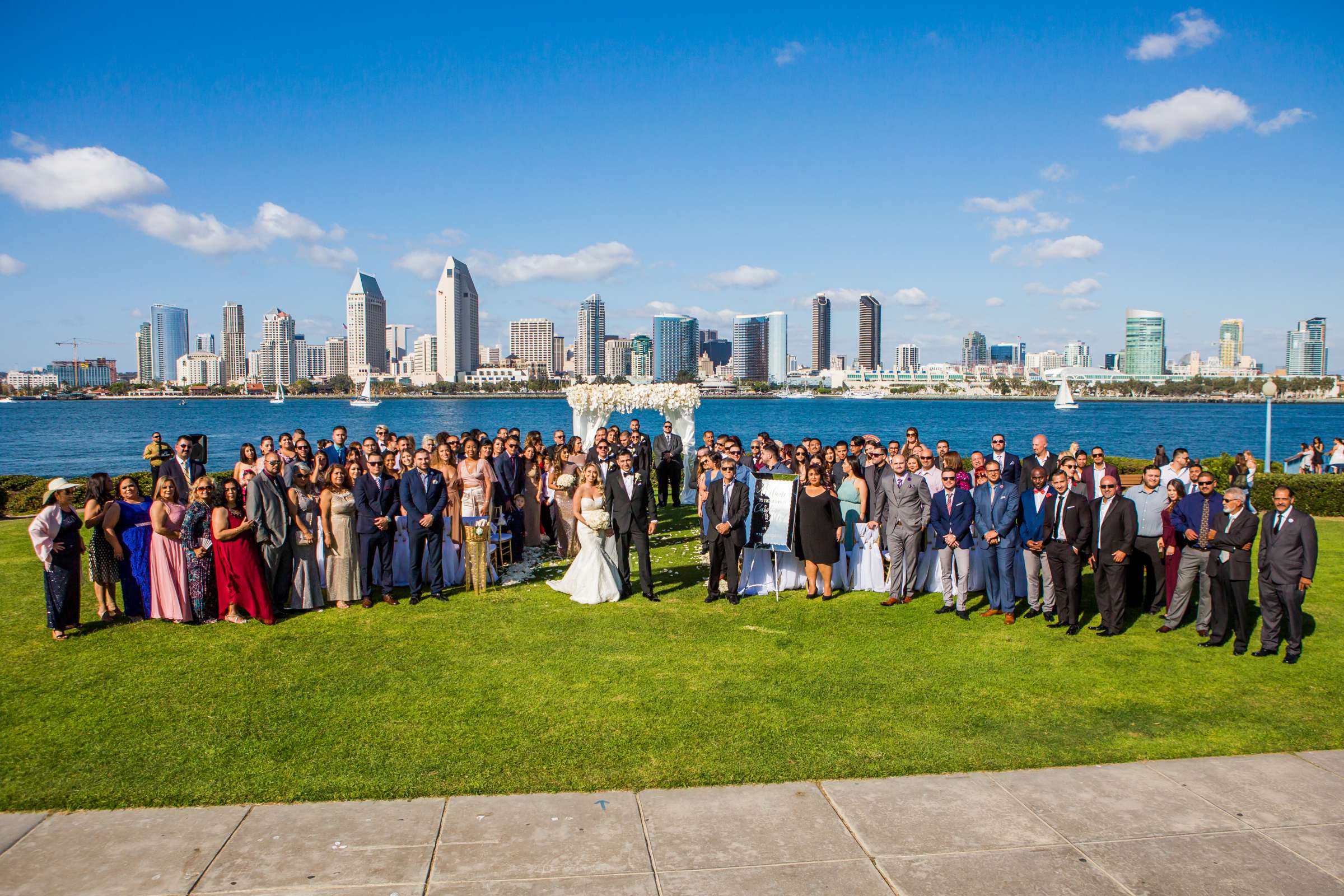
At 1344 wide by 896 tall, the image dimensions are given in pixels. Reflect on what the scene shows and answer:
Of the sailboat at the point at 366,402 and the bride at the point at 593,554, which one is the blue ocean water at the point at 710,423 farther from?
the bride at the point at 593,554

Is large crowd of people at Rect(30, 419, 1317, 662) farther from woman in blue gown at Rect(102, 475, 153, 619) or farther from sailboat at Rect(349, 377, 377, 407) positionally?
sailboat at Rect(349, 377, 377, 407)

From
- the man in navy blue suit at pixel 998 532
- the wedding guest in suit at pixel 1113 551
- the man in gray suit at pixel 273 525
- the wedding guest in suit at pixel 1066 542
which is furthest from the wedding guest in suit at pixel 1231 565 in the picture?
the man in gray suit at pixel 273 525

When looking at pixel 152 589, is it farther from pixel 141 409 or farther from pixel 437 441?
pixel 141 409

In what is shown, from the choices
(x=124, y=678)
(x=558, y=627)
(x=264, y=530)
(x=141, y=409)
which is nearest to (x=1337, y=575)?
(x=558, y=627)

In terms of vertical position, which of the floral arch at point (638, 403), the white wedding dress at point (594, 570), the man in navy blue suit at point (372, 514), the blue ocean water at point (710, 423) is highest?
the floral arch at point (638, 403)

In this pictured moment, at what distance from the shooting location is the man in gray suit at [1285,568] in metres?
7.77

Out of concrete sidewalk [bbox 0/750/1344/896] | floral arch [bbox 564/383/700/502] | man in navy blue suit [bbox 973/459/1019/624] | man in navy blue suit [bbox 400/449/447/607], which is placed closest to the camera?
concrete sidewalk [bbox 0/750/1344/896]

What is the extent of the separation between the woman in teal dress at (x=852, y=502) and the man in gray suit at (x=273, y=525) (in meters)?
7.00

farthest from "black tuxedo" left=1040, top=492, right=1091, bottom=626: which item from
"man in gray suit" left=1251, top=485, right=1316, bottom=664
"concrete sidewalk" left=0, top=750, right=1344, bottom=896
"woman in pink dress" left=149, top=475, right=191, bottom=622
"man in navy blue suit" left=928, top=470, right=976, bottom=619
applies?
"woman in pink dress" left=149, top=475, right=191, bottom=622

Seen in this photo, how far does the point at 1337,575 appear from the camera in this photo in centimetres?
1188

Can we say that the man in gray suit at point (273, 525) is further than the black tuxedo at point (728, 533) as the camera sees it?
No

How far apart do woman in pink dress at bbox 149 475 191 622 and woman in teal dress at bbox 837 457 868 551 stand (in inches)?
319

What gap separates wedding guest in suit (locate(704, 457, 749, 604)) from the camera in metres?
10.4

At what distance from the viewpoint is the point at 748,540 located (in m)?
10.6
